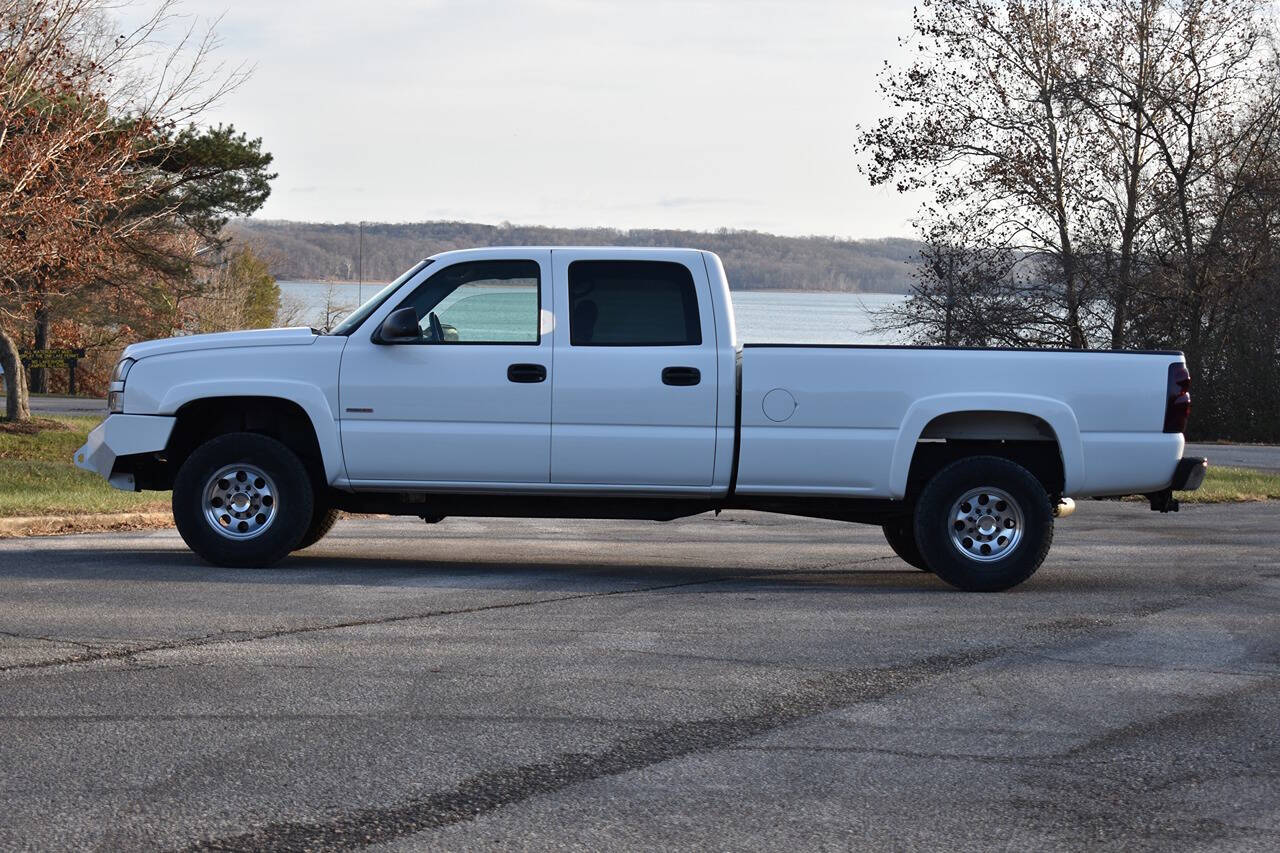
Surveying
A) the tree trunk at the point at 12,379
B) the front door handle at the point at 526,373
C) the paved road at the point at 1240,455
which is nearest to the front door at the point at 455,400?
the front door handle at the point at 526,373

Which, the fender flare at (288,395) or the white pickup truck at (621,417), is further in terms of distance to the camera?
the fender flare at (288,395)

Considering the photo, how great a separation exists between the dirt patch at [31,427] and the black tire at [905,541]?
18004 mm

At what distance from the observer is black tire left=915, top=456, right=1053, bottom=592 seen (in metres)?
9.84

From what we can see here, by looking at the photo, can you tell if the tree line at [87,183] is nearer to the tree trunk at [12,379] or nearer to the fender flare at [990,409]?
the tree trunk at [12,379]

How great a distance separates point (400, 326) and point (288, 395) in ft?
2.93

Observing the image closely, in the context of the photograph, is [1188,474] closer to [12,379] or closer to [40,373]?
[12,379]

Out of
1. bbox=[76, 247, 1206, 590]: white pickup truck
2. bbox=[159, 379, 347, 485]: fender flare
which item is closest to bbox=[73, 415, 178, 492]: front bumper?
bbox=[76, 247, 1206, 590]: white pickup truck

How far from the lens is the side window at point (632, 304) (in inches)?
396

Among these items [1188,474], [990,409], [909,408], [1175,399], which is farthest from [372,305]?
[1188,474]

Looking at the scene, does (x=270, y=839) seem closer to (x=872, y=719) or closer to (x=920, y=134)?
(x=872, y=719)

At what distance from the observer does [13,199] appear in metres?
17.3

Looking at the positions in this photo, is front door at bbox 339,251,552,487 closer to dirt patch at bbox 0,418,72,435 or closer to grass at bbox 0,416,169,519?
grass at bbox 0,416,169,519

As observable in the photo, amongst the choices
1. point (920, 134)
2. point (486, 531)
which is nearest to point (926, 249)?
point (920, 134)

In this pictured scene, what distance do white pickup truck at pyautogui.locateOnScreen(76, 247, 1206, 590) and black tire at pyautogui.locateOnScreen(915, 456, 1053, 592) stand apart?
0.01 metres
